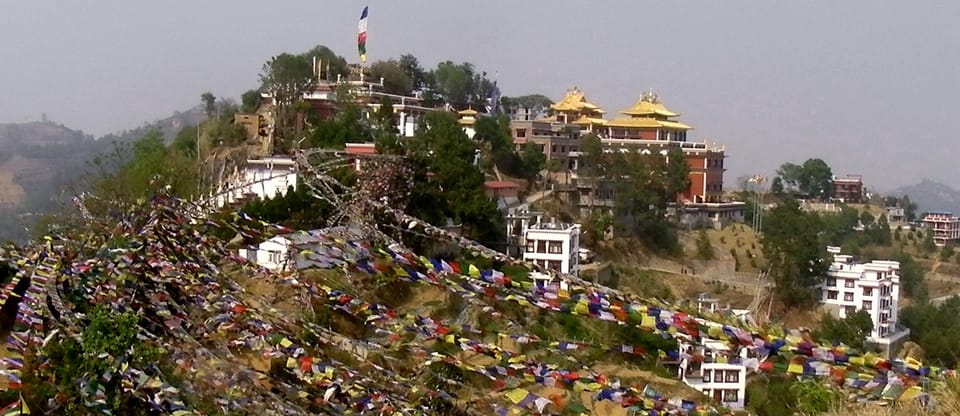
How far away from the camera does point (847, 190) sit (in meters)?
49.8

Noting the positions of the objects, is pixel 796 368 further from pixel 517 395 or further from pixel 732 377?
pixel 732 377

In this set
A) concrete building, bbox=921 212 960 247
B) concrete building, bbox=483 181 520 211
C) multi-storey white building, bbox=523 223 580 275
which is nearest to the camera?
multi-storey white building, bbox=523 223 580 275

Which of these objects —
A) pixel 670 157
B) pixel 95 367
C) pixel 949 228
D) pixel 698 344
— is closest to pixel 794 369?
pixel 698 344

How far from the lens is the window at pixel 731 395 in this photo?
15.2m

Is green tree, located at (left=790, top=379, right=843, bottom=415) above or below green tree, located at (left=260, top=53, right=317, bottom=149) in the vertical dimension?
below

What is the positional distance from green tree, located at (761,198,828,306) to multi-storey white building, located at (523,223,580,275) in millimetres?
6920

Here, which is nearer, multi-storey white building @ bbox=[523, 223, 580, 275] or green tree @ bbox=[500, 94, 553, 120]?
multi-storey white building @ bbox=[523, 223, 580, 275]

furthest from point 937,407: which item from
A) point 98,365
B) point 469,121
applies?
point 469,121

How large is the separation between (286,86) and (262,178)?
771 centimetres

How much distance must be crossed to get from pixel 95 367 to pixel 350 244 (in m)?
2.65

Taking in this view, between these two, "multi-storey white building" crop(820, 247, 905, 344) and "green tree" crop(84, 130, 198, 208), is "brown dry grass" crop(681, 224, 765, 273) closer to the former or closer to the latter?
"multi-storey white building" crop(820, 247, 905, 344)

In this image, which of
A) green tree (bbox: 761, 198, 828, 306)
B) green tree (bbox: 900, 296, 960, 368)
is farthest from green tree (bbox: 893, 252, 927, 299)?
green tree (bbox: 761, 198, 828, 306)

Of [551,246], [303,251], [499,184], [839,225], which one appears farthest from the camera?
[839,225]

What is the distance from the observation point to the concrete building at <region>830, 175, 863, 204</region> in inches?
1943
